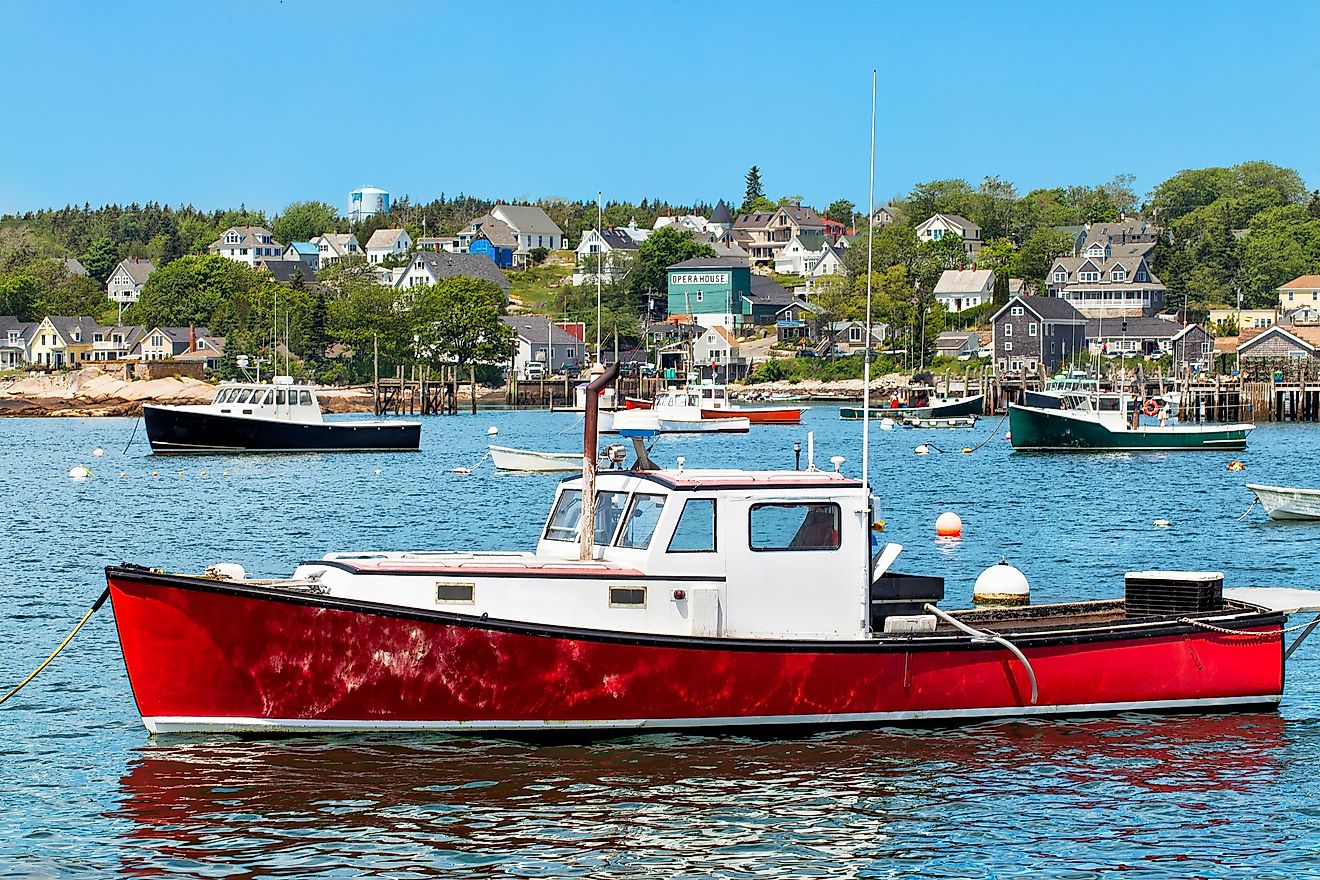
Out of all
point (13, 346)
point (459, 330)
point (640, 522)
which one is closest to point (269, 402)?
point (640, 522)

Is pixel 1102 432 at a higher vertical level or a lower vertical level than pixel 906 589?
higher

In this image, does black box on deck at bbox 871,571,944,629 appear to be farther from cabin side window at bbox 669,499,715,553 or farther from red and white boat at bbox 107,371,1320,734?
cabin side window at bbox 669,499,715,553

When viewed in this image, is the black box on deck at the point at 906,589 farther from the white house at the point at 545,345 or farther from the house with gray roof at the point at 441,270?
the house with gray roof at the point at 441,270

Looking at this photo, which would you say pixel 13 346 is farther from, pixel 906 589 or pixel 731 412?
pixel 906 589

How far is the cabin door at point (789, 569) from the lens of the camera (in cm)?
1781

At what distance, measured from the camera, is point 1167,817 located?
52.1ft

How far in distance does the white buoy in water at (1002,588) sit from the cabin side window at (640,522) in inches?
265

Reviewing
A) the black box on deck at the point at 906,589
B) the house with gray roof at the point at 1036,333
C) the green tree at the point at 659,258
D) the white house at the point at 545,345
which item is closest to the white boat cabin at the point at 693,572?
the black box on deck at the point at 906,589

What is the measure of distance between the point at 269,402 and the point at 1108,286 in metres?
115

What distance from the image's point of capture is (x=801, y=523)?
18.1 meters

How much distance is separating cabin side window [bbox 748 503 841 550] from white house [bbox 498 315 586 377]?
460ft

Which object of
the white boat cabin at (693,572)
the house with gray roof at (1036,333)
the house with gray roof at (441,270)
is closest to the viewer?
the white boat cabin at (693,572)

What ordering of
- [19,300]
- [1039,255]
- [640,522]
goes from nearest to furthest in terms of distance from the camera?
[640,522] → [1039,255] → [19,300]

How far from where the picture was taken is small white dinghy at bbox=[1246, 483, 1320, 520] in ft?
144
